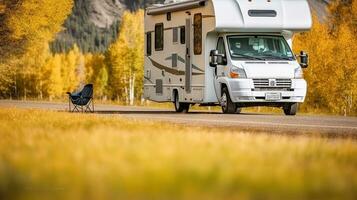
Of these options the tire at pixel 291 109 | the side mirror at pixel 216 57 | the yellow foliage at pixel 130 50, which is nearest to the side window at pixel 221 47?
the side mirror at pixel 216 57

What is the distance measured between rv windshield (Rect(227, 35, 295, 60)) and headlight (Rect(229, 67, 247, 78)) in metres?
0.45

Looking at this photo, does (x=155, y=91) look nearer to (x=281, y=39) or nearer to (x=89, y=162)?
(x=281, y=39)

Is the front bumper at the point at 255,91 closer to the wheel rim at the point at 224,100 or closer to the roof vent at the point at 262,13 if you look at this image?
the wheel rim at the point at 224,100

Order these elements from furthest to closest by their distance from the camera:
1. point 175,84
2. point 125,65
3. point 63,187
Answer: point 125,65 < point 175,84 < point 63,187

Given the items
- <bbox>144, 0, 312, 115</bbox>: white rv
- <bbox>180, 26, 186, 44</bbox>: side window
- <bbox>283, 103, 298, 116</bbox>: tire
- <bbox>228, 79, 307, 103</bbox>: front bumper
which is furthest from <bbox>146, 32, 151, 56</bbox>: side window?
<bbox>228, 79, 307, 103</bbox>: front bumper

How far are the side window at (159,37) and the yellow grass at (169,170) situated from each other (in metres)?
18.5

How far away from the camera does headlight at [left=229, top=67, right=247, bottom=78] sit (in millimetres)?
24078

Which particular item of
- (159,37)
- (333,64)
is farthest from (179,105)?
(333,64)

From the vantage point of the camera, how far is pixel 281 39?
25203 millimetres

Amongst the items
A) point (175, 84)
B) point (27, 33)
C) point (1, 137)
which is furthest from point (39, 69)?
point (1, 137)

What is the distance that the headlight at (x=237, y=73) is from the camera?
24078 mm

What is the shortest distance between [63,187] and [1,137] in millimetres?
4676

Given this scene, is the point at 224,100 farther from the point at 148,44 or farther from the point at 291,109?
the point at 148,44

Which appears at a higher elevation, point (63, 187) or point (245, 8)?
point (245, 8)
